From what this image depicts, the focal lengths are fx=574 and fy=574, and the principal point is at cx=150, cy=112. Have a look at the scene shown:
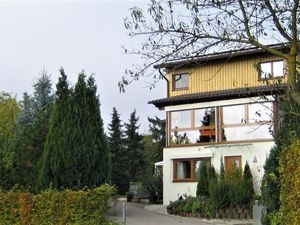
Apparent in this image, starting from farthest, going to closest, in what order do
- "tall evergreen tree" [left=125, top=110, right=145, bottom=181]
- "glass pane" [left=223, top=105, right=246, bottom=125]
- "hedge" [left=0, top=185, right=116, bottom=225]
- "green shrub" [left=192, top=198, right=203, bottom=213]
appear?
"tall evergreen tree" [left=125, top=110, right=145, bottom=181] < "glass pane" [left=223, top=105, right=246, bottom=125] < "green shrub" [left=192, top=198, right=203, bottom=213] < "hedge" [left=0, top=185, right=116, bottom=225]

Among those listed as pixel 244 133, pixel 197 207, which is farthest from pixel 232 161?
pixel 197 207

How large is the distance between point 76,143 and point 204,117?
13322mm

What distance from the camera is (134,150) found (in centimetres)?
6022

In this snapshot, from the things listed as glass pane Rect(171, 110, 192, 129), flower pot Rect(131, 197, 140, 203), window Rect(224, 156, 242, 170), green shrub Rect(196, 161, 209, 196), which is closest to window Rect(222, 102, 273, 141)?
window Rect(224, 156, 242, 170)

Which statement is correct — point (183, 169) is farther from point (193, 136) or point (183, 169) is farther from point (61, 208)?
point (61, 208)

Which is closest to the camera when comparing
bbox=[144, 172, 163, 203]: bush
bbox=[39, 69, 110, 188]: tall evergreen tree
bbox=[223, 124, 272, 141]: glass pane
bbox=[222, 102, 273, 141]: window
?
bbox=[39, 69, 110, 188]: tall evergreen tree

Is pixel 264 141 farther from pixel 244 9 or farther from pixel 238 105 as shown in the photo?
pixel 244 9

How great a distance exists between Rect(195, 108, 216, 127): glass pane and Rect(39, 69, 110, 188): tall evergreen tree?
1128 cm

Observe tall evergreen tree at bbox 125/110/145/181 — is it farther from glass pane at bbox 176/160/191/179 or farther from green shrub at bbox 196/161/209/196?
green shrub at bbox 196/161/209/196

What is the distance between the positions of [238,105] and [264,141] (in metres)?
2.66

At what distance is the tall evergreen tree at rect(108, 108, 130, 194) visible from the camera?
5400 cm

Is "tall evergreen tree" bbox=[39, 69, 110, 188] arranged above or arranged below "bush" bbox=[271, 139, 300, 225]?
above

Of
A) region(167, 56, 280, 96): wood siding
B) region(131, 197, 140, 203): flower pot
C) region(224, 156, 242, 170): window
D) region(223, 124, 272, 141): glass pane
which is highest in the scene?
region(167, 56, 280, 96): wood siding

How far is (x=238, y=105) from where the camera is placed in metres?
31.9
